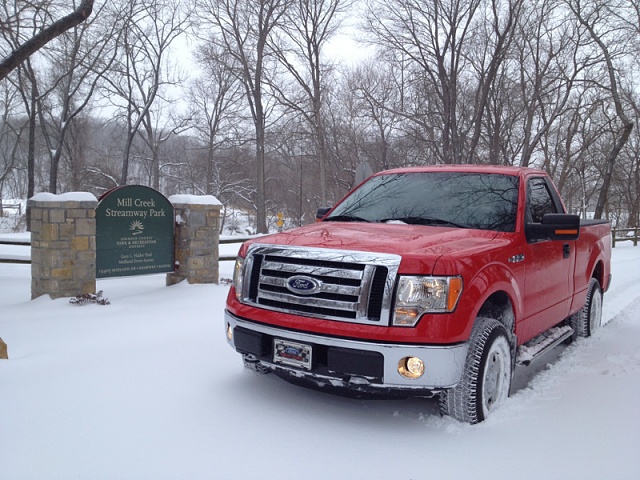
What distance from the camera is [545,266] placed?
4410 mm

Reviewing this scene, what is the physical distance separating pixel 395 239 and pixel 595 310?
4.03 metres

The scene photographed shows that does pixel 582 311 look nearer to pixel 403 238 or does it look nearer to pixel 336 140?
pixel 403 238

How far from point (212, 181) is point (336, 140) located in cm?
1730

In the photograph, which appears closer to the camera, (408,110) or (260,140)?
(408,110)

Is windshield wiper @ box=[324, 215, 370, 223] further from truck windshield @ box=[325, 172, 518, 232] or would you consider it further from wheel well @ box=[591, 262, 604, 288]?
wheel well @ box=[591, 262, 604, 288]

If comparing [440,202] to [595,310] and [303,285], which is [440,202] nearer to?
[303,285]

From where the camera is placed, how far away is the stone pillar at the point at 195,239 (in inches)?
351

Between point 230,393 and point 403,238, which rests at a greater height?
point 403,238

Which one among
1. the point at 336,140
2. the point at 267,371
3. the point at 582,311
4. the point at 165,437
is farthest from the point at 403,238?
the point at 336,140

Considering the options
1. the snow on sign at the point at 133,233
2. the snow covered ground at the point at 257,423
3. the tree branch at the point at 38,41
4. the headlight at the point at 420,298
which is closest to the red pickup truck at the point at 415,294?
the headlight at the point at 420,298

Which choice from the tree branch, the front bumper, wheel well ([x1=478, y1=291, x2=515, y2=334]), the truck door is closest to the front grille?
the front bumper

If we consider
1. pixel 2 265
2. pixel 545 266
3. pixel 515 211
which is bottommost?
pixel 2 265

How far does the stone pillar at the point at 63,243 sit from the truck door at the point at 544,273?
234 inches

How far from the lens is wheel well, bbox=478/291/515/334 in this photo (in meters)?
3.77
